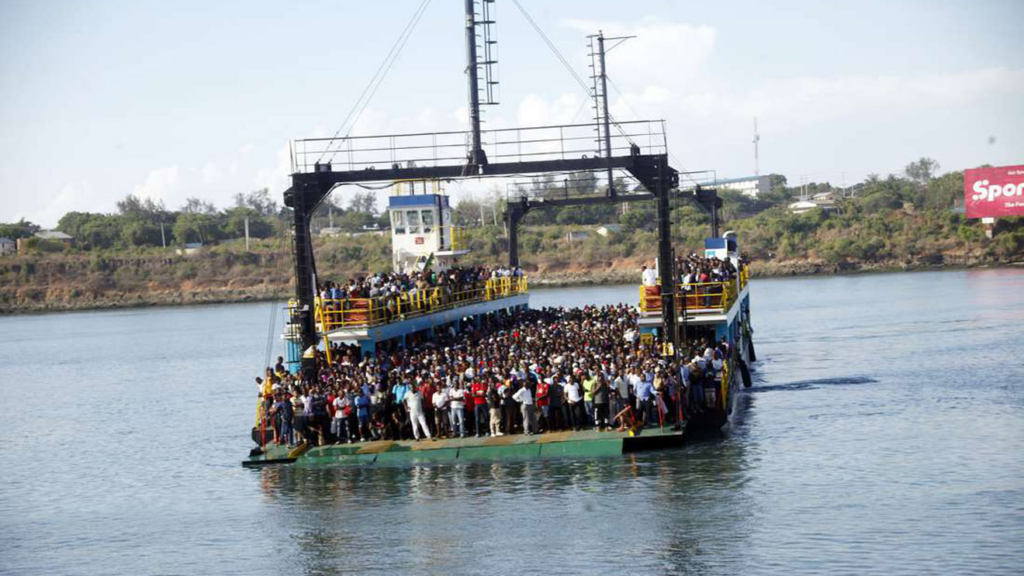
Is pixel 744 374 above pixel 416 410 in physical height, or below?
below

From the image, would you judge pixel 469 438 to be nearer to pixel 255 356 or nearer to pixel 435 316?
pixel 435 316

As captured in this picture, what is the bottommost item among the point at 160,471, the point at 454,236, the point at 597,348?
the point at 160,471

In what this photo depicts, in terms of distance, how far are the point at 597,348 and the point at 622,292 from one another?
233 ft

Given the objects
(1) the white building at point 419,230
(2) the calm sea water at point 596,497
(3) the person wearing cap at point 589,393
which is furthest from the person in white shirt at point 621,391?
(1) the white building at point 419,230

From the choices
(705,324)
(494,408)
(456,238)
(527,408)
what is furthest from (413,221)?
(527,408)

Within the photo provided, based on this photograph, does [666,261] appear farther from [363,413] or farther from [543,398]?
[363,413]

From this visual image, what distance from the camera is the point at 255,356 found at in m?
63.7

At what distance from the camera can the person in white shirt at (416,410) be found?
2506 centimetres

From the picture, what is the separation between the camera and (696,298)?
3002cm

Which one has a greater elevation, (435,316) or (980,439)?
(435,316)

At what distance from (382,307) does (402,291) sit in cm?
211

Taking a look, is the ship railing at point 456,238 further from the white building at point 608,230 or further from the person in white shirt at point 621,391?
the white building at point 608,230

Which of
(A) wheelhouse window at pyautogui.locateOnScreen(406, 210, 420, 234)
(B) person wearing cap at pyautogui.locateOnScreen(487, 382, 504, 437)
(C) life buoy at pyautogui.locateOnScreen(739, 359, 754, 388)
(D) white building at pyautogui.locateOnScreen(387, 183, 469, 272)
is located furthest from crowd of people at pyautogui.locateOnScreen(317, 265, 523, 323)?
(C) life buoy at pyautogui.locateOnScreen(739, 359, 754, 388)

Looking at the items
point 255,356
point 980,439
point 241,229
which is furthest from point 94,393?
point 241,229
